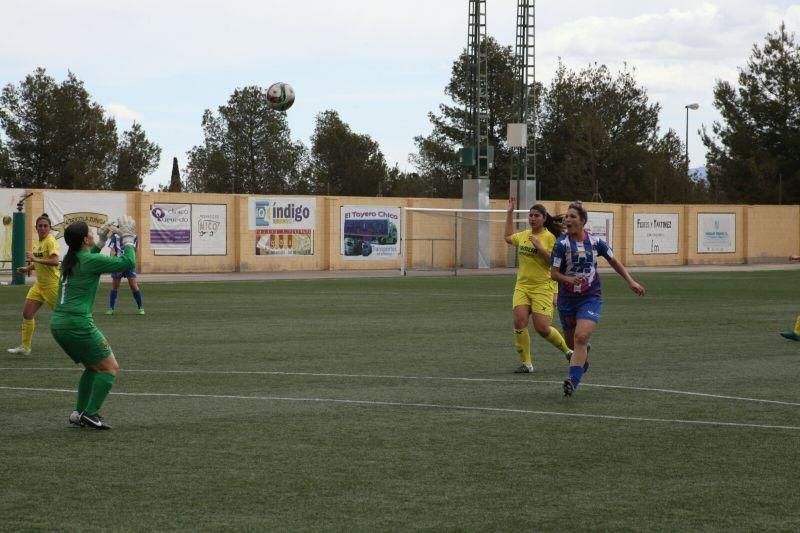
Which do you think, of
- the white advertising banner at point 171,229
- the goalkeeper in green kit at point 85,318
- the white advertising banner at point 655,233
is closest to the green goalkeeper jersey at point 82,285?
the goalkeeper in green kit at point 85,318

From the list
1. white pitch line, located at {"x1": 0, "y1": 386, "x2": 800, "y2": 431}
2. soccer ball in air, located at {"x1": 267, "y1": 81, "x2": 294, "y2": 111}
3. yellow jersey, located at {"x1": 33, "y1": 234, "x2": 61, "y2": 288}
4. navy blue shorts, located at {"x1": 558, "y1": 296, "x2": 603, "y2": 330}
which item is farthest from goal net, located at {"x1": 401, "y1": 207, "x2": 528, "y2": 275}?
white pitch line, located at {"x1": 0, "y1": 386, "x2": 800, "y2": 431}

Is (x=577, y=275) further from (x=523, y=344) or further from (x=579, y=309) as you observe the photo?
(x=523, y=344)

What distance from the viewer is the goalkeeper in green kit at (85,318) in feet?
33.7

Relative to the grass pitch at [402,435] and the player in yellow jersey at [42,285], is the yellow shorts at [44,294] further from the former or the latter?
the grass pitch at [402,435]

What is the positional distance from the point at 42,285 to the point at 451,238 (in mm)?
37331

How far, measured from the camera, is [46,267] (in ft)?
56.3

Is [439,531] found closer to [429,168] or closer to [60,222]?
[60,222]

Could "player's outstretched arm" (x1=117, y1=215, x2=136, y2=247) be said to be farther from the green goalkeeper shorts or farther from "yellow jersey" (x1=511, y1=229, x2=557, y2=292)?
"yellow jersey" (x1=511, y1=229, x2=557, y2=292)

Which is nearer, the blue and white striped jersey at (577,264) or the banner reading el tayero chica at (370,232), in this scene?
the blue and white striped jersey at (577,264)

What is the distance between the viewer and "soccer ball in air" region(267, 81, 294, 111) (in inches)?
1560

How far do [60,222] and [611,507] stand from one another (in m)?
37.4

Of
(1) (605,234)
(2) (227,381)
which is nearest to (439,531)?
(2) (227,381)

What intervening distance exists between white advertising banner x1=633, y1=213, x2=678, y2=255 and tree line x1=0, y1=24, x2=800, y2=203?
610 inches

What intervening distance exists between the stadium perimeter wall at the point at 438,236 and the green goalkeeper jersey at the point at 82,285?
3344 cm
